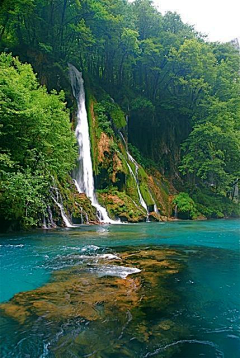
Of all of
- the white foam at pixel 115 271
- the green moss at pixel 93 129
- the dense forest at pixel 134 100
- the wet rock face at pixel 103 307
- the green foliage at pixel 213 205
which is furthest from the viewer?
the green foliage at pixel 213 205

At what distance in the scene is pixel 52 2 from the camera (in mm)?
22938

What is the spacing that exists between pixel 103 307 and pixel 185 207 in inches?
815

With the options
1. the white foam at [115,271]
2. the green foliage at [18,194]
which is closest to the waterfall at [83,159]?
the green foliage at [18,194]

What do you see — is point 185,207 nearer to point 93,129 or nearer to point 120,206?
point 120,206

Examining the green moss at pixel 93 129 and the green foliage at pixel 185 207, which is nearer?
the green moss at pixel 93 129

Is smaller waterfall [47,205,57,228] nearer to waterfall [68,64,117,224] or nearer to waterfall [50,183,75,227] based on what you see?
waterfall [50,183,75,227]

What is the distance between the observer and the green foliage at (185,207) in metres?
23.6

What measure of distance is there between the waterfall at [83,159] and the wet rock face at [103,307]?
40.1 ft

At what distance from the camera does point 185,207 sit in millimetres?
23703

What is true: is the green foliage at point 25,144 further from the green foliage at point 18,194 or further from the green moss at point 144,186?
the green moss at point 144,186

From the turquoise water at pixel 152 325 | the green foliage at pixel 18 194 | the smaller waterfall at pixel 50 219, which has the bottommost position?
the turquoise water at pixel 152 325

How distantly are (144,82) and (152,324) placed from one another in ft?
99.2

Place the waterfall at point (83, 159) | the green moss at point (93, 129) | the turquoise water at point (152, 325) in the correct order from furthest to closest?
the green moss at point (93, 129) < the waterfall at point (83, 159) < the turquoise water at point (152, 325)

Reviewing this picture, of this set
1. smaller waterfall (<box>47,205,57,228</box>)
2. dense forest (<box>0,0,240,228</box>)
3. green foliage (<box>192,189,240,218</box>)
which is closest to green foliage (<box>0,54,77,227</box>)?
dense forest (<box>0,0,240,228</box>)
